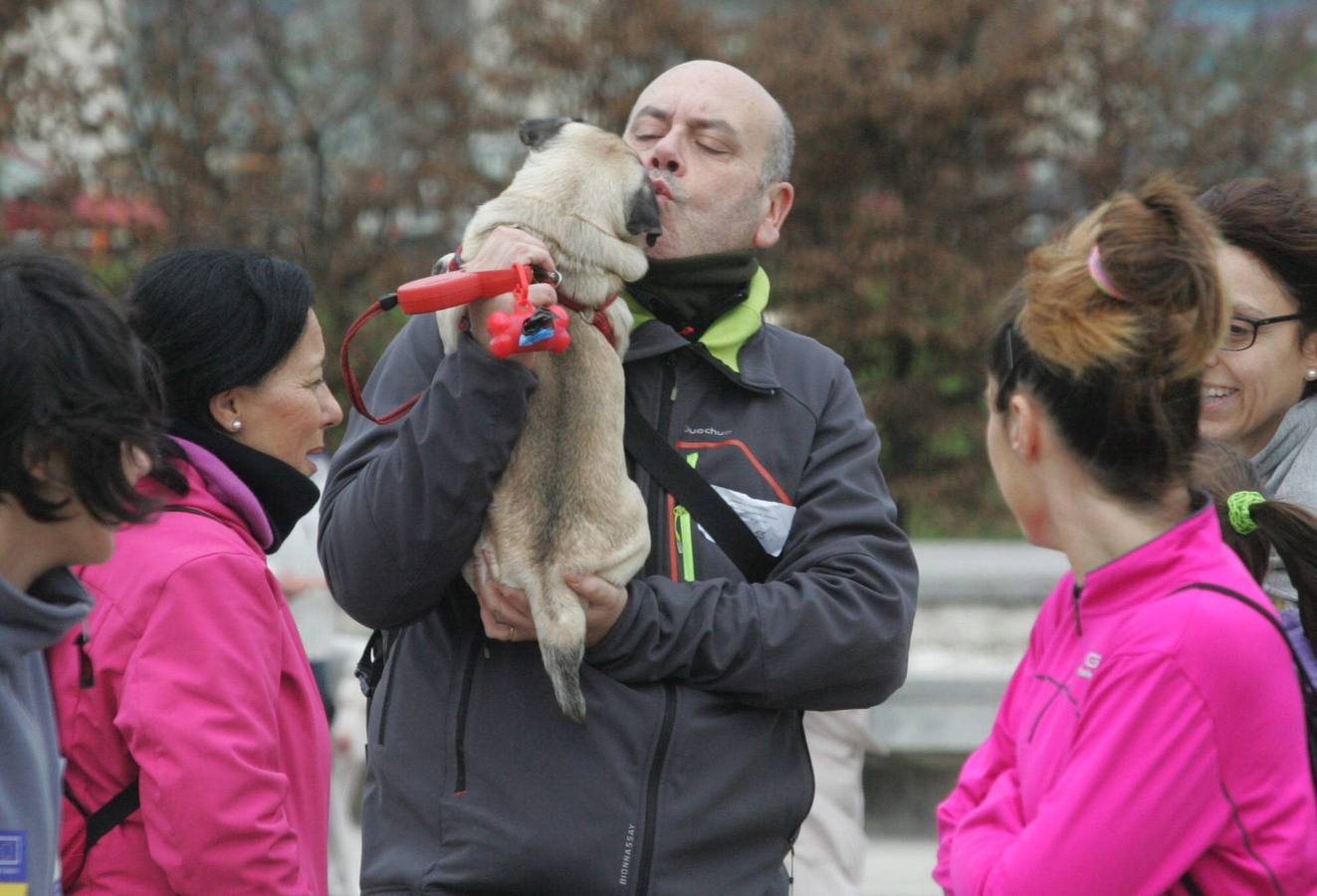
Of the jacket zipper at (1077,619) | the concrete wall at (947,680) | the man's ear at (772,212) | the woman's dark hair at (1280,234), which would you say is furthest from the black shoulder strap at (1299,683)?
the concrete wall at (947,680)

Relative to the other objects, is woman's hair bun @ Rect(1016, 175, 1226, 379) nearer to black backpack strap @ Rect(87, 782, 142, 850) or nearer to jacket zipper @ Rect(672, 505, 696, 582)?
jacket zipper @ Rect(672, 505, 696, 582)

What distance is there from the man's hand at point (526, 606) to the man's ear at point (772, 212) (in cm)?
114

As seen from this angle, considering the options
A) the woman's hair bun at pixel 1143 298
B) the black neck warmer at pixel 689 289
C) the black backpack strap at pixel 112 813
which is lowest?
the black backpack strap at pixel 112 813

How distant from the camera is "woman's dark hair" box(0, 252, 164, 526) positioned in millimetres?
2264

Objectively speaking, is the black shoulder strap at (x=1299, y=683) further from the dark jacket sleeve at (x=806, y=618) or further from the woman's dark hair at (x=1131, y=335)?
the dark jacket sleeve at (x=806, y=618)

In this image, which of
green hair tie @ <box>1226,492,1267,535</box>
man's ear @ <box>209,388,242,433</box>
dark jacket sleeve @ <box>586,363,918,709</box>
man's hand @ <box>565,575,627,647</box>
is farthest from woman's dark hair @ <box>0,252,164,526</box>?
green hair tie @ <box>1226,492,1267,535</box>

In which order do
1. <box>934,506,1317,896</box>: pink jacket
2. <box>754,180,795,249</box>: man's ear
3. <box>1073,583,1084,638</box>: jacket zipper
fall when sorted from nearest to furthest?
1. <box>934,506,1317,896</box>: pink jacket
2. <box>1073,583,1084,638</box>: jacket zipper
3. <box>754,180,795,249</box>: man's ear

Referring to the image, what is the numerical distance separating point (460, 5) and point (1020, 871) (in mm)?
14274

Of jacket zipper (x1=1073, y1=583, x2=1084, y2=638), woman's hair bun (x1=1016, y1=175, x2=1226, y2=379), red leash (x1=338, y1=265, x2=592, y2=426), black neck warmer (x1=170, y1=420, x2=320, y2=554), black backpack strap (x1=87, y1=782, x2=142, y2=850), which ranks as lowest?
black backpack strap (x1=87, y1=782, x2=142, y2=850)

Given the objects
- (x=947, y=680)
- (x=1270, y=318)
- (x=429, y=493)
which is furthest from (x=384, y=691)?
(x=947, y=680)

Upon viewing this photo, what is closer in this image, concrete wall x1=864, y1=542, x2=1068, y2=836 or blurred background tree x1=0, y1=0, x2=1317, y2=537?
concrete wall x1=864, y1=542, x2=1068, y2=836

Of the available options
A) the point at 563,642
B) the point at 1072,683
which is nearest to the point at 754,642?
the point at 563,642

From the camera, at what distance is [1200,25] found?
45.8 feet

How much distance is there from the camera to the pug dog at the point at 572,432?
299cm
